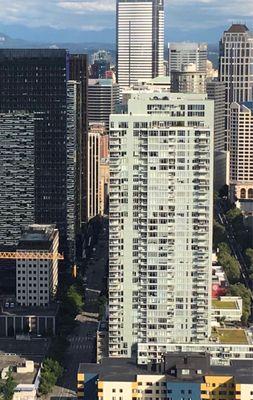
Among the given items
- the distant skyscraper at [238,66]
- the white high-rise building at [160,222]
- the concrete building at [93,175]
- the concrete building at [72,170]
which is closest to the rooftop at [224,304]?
the white high-rise building at [160,222]

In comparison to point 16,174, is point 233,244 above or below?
below

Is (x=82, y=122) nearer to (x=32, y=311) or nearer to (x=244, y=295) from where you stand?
(x=32, y=311)

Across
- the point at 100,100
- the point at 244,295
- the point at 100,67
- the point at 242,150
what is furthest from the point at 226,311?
the point at 100,67

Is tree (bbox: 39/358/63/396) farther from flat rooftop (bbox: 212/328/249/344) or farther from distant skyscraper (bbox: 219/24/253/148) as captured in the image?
distant skyscraper (bbox: 219/24/253/148)

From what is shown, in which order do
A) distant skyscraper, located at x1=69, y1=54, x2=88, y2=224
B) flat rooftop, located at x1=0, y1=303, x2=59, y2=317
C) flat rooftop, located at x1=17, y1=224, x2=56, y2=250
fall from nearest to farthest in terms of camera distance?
1. flat rooftop, located at x1=0, y1=303, x2=59, y2=317
2. flat rooftop, located at x1=17, y1=224, x2=56, y2=250
3. distant skyscraper, located at x1=69, y1=54, x2=88, y2=224

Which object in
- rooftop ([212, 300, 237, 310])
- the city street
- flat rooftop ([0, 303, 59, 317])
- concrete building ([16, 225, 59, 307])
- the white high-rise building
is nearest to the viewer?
the white high-rise building

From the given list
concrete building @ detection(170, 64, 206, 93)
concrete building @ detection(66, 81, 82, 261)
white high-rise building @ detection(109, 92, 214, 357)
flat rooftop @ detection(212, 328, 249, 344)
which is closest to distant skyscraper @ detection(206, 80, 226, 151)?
concrete building @ detection(170, 64, 206, 93)
